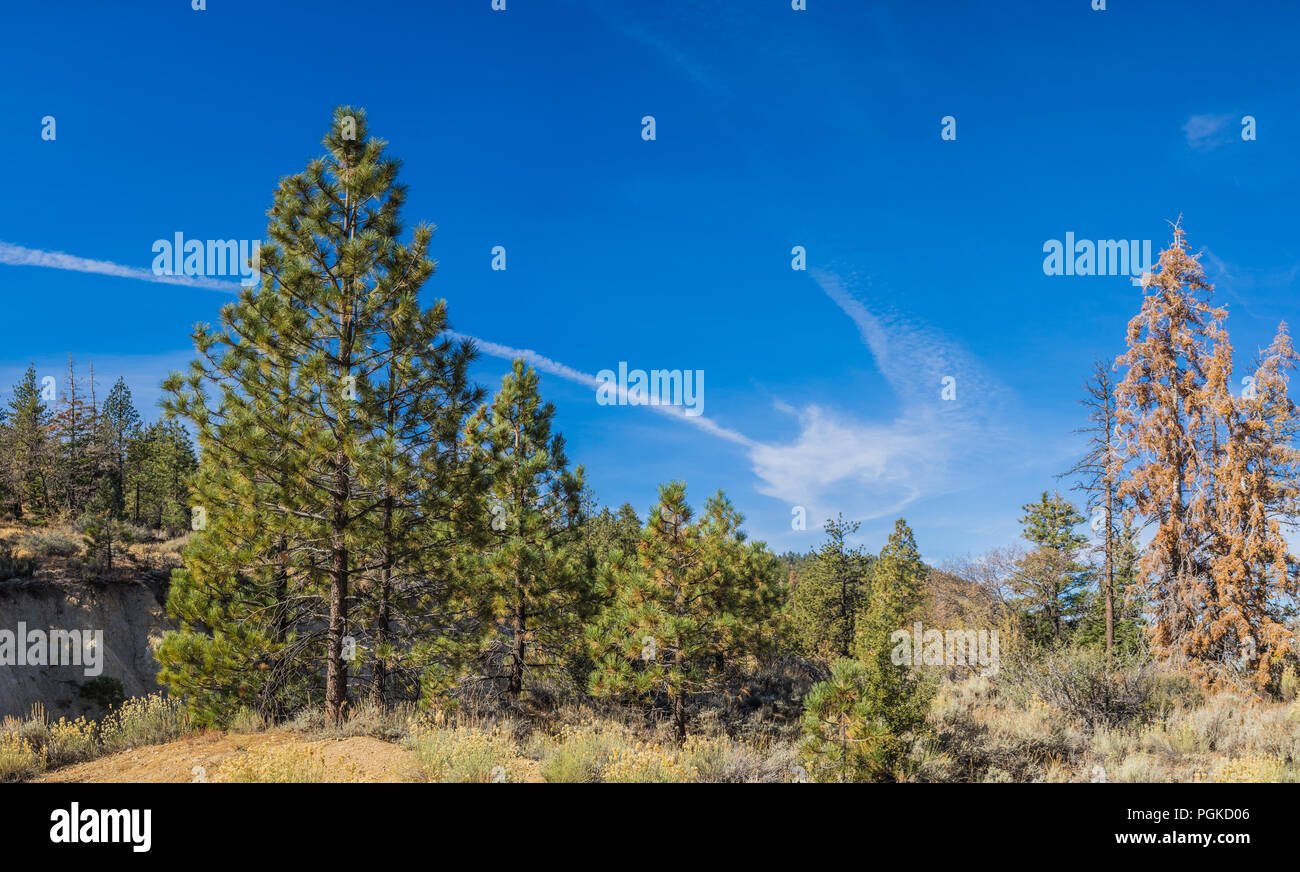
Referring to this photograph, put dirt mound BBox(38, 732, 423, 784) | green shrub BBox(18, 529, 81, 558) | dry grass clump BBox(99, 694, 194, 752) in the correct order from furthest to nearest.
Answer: green shrub BBox(18, 529, 81, 558)
dry grass clump BBox(99, 694, 194, 752)
dirt mound BBox(38, 732, 423, 784)

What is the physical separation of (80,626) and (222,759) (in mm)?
28475

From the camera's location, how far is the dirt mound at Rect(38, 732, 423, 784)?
7.57 meters

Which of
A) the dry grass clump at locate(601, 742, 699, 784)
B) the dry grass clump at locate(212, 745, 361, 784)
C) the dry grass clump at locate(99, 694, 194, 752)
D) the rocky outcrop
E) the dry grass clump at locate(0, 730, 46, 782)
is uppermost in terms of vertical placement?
the dry grass clump at locate(212, 745, 361, 784)

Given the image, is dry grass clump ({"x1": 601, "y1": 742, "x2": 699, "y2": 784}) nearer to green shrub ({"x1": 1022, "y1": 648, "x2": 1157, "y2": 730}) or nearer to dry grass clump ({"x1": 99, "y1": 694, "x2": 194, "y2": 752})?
dry grass clump ({"x1": 99, "y1": 694, "x2": 194, "y2": 752})

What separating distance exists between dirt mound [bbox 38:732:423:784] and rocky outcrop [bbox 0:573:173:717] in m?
20.3

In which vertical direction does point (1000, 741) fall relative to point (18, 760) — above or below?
below

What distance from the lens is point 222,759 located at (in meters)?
8.62

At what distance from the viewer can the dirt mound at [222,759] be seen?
7.57 meters

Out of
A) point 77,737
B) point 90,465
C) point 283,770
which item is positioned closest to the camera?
point 283,770

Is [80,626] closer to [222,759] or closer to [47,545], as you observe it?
[47,545]

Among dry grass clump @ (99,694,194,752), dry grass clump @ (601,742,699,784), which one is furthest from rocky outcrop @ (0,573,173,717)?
dry grass clump @ (601,742,699,784)

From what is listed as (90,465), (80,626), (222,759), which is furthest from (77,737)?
(90,465)

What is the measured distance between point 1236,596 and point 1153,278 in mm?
8929
